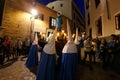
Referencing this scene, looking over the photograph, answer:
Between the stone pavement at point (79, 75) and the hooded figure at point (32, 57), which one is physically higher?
the hooded figure at point (32, 57)

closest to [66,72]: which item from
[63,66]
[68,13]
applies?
[63,66]

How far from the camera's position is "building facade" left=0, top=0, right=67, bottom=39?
990 centimetres

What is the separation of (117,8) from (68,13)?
19.4 metres

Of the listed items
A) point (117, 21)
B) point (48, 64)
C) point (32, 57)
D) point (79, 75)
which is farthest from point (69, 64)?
point (117, 21)

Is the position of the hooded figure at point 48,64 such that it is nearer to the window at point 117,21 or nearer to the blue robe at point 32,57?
the blue robe at point 32,57

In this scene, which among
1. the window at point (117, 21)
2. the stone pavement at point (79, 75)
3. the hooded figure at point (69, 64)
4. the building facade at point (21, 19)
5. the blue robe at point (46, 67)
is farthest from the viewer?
the building facade at point (21, 19)

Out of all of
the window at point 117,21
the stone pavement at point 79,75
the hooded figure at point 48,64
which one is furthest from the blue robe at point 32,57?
the window at point 117,21

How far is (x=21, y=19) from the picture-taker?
453 inches

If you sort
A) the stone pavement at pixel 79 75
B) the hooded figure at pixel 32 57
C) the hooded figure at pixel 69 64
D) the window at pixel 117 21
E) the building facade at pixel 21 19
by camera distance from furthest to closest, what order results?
the building facade at pixel 21 19 < the window at pixel 117 21 < the hooded figure at pixel 32 57 < the stone pavement at pixel 79 75 < the hooded figure at pixel 69 64

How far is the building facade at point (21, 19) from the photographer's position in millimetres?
9898

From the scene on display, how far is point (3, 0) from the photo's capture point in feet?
31.5

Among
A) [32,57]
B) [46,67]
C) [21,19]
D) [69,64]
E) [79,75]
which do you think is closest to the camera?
[46,67]

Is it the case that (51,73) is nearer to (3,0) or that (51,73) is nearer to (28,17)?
(3,0)

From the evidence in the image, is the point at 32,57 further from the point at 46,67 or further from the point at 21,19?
the point at 21,19
